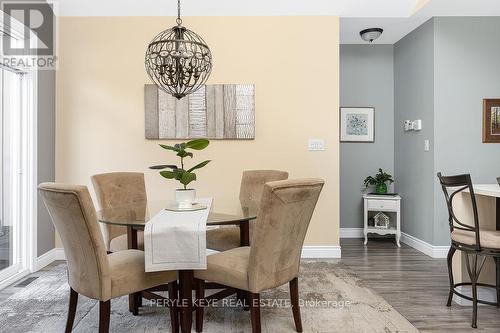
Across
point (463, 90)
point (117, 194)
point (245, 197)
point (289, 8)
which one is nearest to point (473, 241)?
point (245, 197)

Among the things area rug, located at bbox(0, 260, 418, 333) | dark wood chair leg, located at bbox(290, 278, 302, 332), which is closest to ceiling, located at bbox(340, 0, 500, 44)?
area rug, located at bbox(0, 260, 418, 333)

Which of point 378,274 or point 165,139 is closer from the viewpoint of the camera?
point 378,274

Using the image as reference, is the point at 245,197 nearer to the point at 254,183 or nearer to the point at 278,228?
the point at 254,183

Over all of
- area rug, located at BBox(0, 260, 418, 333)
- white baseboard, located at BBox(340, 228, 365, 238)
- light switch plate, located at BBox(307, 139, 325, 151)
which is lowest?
area rug, located at BBox(0, 260, 418, 333)

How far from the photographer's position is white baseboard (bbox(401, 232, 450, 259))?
13.3 feet

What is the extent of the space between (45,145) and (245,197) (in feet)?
6.98

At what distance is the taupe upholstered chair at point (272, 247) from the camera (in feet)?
6.08

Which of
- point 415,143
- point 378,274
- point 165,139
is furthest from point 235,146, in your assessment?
point 415,143

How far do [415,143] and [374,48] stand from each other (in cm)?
151

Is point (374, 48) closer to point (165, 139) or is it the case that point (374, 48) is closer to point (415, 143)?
point (415, 143)

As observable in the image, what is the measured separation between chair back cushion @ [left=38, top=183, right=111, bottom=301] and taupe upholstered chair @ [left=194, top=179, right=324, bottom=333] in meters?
0.54

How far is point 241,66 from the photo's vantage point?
398cm

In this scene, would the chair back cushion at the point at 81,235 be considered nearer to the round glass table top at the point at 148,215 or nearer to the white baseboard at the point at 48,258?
the round glass table top at the point at 148,215

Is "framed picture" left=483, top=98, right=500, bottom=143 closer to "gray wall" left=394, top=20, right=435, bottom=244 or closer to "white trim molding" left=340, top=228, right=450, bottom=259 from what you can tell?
"gray wall" left=394, top=20, right=435, bottom=244
